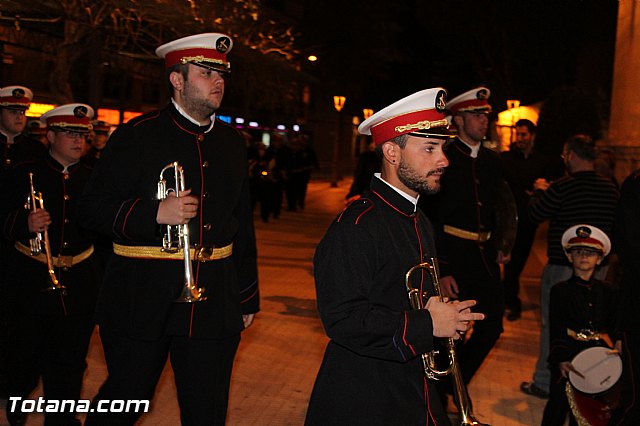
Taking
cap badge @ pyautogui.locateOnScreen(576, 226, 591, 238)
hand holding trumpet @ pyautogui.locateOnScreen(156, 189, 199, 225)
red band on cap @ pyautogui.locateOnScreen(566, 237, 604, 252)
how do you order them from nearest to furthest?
hand holding trumpet @ pyautogui.locateOnScreen(156, 189, 199, 225)
red band on cap @ pyautogui.locateOnScreen(566, 237, 604, 252)
cap badge @ pyautogui.locateOnScreen(576, 226, 591, 238)

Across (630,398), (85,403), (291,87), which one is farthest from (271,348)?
(291,87)

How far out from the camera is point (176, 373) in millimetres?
4535

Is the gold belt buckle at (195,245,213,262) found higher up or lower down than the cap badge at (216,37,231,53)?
lower down

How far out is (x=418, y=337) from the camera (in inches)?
133

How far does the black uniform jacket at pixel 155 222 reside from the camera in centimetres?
437

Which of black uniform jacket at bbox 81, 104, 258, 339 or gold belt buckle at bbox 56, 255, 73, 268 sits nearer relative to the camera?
black uniform jacket at bbox 81, 104, 258, 339

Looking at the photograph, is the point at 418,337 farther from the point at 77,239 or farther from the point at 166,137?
the point at 77,239

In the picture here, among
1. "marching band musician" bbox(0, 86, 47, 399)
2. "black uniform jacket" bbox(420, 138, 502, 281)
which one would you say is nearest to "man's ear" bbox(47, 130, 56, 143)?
"marching band musician" bbox(0, 86, 47, 399)

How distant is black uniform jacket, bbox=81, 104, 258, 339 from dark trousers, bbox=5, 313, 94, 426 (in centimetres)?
148

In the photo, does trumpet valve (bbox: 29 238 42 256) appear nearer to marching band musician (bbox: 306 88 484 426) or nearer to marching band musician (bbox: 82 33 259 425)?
marching band musician (bbox: 82 33 259 425)

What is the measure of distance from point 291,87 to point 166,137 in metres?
16.8

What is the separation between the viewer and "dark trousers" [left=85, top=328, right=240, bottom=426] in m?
4.36

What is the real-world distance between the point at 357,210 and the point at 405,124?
1.27 feet

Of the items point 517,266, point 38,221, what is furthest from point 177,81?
point 517,266
